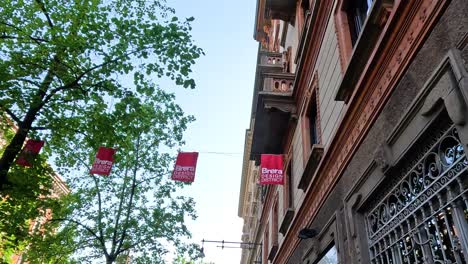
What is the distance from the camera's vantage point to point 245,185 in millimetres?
38344

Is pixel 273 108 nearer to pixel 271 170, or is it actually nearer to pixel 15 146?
pixel 271 170

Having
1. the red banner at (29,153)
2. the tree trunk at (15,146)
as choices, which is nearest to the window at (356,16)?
the tree trunk at (15,146)

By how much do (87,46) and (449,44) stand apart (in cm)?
774

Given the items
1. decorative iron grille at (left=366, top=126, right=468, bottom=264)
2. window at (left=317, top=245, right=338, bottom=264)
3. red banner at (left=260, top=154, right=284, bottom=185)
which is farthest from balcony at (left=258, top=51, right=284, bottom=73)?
decorative iron grille at (left=366, top=126, right=468, bottom=264)

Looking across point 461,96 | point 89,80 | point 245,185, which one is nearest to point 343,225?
point 461,96

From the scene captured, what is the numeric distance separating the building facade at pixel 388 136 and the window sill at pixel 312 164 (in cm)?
3

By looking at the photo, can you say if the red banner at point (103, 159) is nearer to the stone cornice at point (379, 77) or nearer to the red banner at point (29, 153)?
the red banner at point (29, 153)

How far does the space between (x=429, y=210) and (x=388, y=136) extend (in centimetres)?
105

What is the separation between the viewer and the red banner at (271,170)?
1102cm

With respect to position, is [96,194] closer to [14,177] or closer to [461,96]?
[14,177]

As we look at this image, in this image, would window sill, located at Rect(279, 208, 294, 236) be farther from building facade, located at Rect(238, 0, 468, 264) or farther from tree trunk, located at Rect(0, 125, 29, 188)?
tree trunk, located at Rect(0, 125, 29, 188)

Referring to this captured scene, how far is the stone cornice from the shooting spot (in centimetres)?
371

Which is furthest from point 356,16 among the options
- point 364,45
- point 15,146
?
point 15,146

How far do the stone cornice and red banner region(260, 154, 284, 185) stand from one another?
3838 mm
